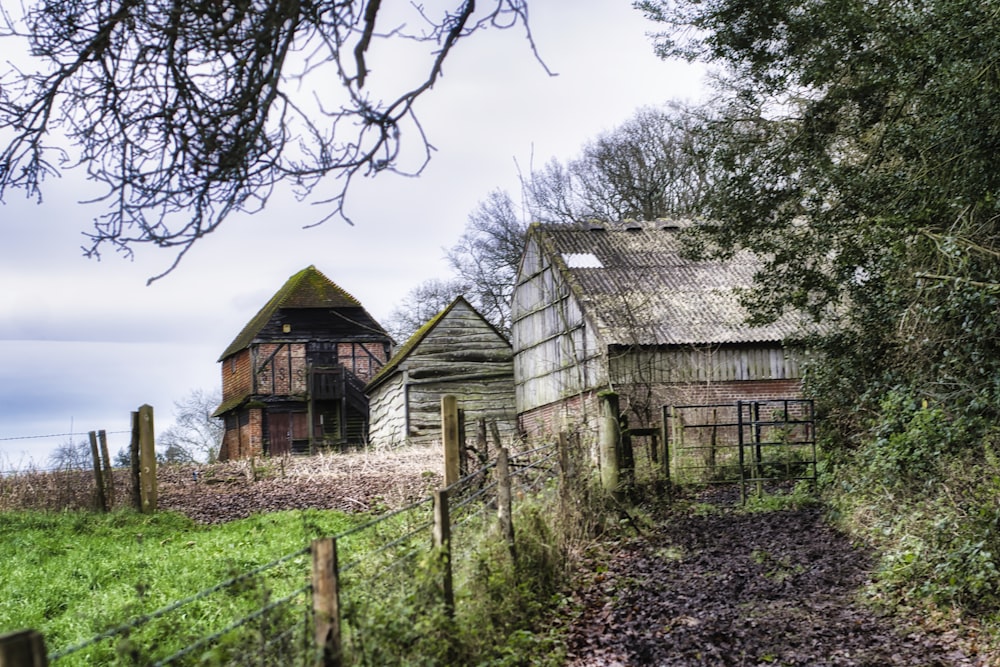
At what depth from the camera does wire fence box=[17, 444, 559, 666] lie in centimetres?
442

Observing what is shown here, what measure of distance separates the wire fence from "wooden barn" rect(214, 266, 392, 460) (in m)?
26.2

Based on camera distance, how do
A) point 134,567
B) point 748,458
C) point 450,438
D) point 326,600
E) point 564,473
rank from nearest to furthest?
point 326,600, point 564,473, point 134,567, point 450,438, point 748,458

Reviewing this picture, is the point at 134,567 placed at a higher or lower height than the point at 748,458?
lower

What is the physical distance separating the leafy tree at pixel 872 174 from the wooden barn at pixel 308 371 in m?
24.4

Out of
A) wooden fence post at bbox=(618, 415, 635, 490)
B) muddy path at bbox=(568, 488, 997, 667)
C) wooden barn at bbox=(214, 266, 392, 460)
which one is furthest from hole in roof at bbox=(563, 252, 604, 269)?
muddy path at bbox=(568, 488, 997, 667)

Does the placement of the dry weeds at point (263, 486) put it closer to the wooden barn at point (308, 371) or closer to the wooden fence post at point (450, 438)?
the wooden fence post at point (450, 438)

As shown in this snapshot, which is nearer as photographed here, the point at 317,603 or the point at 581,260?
the point at 317,603

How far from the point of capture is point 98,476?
15.1 m

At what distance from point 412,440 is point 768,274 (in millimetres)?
17626

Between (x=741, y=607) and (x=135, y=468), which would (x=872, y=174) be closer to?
(x=741, y=607)

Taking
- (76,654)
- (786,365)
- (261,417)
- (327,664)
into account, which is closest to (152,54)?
(327,664)

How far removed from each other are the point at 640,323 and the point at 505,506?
16.1 meters

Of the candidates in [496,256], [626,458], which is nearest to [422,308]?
[496,256]

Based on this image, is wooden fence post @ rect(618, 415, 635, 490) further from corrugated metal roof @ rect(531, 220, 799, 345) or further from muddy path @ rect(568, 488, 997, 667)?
corrugated metal roof @ rect(531, 220, 799, 345)
